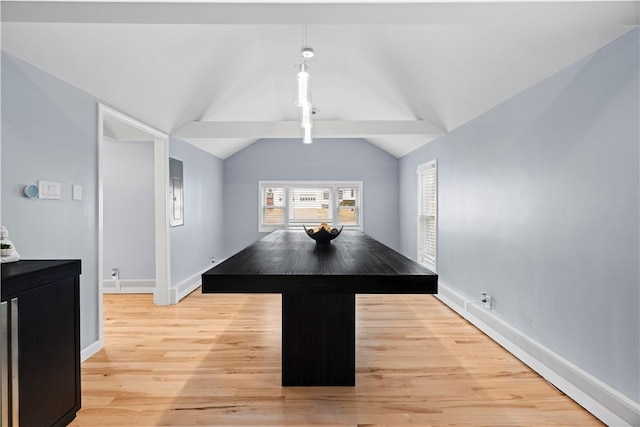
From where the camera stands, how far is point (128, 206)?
5195mm

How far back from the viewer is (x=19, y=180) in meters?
2.32

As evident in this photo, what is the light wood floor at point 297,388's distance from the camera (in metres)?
2.15

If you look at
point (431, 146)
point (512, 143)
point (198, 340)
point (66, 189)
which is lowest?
point (198, 340)

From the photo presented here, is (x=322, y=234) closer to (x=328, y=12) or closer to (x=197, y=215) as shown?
(x=328, y=12)

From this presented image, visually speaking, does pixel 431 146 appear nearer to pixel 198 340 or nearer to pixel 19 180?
pixel 198 340

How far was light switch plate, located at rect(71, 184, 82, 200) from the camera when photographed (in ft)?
9.23

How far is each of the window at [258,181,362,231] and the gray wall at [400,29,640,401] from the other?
3.52 metres

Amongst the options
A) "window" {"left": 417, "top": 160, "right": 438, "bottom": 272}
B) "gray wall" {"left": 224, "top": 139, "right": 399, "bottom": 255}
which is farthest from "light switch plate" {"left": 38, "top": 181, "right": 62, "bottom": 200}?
"gray wall" {"left": 224, "top": 139, "right": 399, "bottom": 255}

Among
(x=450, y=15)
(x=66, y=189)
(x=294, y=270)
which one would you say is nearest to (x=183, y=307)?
(x=66, y=189)

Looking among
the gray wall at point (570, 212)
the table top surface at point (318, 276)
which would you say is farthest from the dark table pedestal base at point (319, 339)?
the gray wall at point (570, 212)

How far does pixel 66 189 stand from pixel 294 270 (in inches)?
79.0

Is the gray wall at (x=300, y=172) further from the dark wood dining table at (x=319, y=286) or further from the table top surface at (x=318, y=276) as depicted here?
the table top surface at (x=318, y=276)

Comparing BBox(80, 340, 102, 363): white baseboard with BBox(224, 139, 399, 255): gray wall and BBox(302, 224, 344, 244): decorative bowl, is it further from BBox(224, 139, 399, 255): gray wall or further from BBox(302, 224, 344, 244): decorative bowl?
BBox(224, 139, 399, 255): gray wall

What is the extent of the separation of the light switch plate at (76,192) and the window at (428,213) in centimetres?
396
